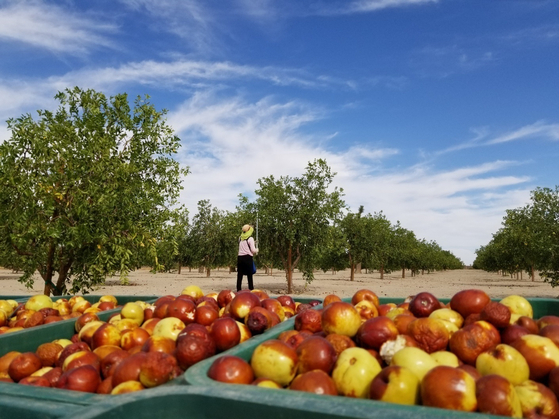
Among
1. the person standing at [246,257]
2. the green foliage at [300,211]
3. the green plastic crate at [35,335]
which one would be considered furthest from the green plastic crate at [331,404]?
the green foliage at [300,211]

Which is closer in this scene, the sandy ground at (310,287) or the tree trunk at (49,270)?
the tree trunk at (49,270)

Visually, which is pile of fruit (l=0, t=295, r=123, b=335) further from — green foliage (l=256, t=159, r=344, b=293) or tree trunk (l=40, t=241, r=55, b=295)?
green foliage (l=256, t=159, r=344, b=293)

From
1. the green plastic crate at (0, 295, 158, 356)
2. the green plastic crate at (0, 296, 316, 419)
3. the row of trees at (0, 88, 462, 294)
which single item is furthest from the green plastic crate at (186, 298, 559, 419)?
the row of trees at (0, 88, 462, 294)

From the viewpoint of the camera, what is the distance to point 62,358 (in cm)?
303

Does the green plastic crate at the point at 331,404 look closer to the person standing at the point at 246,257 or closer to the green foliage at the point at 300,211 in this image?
the person standing at the point at 246,257

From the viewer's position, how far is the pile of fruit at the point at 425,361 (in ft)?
5.98

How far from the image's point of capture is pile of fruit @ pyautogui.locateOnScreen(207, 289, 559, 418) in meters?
1.82

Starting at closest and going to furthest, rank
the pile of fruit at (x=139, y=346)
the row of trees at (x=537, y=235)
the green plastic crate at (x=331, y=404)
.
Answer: the green plastic crate at (x=331, y=404)
the pile of fruit at (x=139, y=346)
the row of trees at (x=537, y=235)

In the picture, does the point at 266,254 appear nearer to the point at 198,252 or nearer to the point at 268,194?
the point at 268,194

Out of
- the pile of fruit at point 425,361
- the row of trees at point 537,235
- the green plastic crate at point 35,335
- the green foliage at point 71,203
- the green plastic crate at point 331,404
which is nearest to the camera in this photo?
the green plastic crate at point 331,404

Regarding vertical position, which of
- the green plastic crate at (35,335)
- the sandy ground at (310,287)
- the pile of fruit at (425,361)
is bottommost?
the sandy ground at (310,287)

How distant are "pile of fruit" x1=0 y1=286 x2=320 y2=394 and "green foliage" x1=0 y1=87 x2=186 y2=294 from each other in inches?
194

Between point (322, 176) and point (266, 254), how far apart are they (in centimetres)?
513

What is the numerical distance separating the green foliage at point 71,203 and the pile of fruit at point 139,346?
4919 mm
